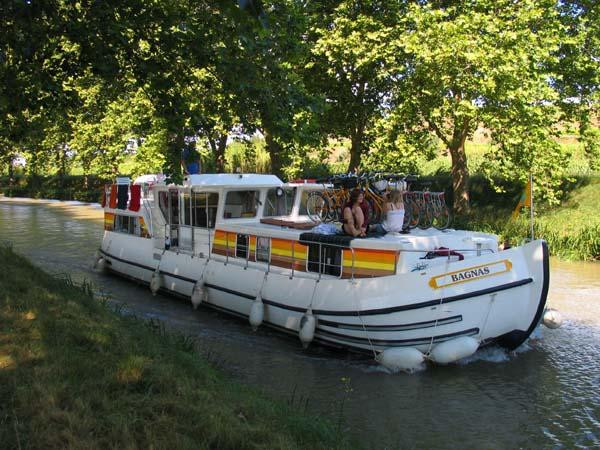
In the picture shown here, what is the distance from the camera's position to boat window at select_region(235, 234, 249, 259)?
12.4 meters

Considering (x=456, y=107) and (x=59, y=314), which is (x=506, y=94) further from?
(x=59, y=314)

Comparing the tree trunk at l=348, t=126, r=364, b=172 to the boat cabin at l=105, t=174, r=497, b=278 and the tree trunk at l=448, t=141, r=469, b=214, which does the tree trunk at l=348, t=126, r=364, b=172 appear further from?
the boat cabin at l=105, t=174, r=497, b=278

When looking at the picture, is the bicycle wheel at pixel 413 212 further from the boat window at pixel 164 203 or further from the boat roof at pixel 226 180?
the boat window at pixel 164 203

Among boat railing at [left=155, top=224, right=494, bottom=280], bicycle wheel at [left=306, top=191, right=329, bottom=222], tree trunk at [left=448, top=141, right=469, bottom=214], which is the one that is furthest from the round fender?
tree trunk at [left=448, top=141, right=469, bottom=214]

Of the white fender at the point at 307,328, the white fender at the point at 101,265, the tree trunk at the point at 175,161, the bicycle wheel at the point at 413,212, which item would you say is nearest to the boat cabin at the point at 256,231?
the bicycle wheel at the point at 413,212

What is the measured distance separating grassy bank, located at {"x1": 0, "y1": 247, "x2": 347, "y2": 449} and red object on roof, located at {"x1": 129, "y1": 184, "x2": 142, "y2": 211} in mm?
9020

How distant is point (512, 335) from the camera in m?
9.67

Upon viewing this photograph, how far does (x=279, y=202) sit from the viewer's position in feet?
46.2

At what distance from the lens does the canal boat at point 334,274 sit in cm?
923

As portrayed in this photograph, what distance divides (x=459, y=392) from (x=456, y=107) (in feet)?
38.3

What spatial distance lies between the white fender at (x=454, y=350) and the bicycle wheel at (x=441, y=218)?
12.4 ft

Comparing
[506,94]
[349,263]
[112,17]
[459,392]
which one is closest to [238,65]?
[112,17]

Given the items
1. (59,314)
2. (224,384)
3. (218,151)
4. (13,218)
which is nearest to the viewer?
(224,384)

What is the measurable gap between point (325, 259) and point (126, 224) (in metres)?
8.03
